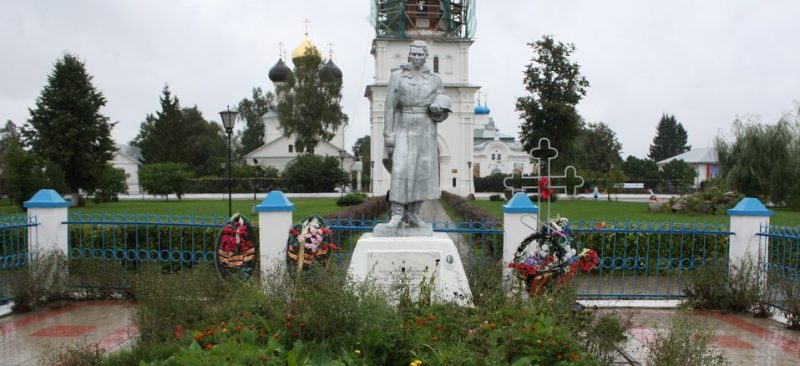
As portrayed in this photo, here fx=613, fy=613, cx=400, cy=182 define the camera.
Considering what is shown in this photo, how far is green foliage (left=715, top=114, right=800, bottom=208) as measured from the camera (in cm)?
2573

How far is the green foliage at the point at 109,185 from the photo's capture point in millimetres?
31266

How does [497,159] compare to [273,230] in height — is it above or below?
above

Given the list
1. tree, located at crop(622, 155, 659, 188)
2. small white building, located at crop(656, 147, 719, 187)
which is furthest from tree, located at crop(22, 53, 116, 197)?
small white building, located at crop(656, 147, 719, 187)

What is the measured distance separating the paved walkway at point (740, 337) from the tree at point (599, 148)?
61.4 m

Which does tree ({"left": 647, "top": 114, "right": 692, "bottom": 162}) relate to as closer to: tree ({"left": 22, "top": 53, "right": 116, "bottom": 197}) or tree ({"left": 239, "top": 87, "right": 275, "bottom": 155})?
tree ({"left": 239, "top": 87, "right": 275, "bottom": 155})

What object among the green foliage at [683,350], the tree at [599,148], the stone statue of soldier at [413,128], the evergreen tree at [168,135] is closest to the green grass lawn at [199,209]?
the stone statue of soldier at [413,128]

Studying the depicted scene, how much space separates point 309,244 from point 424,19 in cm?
3794

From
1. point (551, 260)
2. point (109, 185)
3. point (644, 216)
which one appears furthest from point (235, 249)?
point (109, 185)

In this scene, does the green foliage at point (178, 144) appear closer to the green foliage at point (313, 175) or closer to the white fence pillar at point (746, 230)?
the green foliage at point (313, 175)

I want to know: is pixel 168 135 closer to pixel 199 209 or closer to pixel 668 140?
pixel 199 209

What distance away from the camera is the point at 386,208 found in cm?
2453

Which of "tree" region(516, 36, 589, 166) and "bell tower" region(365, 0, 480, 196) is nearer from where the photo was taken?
"tree" region(516, 36, 589, 166)

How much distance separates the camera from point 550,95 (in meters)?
35.2

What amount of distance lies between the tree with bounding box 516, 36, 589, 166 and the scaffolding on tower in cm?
856
